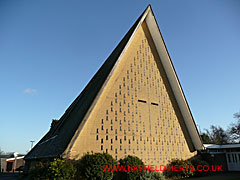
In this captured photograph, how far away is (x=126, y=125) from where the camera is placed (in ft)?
41.6

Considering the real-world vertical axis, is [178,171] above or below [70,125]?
below

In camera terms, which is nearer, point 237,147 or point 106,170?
point 106,170

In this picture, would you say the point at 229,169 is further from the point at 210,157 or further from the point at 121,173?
the point at 121,173

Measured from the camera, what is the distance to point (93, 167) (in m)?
9.58

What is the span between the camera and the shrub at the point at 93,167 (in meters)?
9.51

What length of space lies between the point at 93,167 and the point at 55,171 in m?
2.03

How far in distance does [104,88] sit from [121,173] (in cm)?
578

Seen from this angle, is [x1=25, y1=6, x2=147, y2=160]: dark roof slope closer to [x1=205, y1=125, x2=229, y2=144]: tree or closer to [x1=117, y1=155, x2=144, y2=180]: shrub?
[x1=117, y1=155, x2=144, y2=180]: shrub

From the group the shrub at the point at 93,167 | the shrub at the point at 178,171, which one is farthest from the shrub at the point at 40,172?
the shrub at the point at 178,171

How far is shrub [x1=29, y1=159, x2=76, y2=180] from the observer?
8648 millimetres

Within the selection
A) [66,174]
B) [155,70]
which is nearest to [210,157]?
[155,70]

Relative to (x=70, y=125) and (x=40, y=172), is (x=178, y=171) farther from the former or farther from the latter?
(x=40, y=172)

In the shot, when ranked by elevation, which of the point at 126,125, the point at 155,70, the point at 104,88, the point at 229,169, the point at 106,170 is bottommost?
the point at 229,169

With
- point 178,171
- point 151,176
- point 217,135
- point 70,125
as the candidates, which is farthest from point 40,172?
A: point 217,135
